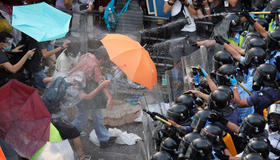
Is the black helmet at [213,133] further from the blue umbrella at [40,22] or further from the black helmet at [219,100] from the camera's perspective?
the blue umbrella at [40,22]

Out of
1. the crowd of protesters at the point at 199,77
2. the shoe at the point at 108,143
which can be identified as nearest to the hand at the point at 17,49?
the crowd of protesters at the point at 199,77

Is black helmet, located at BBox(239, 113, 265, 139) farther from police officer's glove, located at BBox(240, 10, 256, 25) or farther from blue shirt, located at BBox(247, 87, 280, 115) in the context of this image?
police officer's glove, located at BBox(240, 10, 256, 25)

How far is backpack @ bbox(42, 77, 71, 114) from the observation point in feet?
21.8

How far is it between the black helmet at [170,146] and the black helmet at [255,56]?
1.69m

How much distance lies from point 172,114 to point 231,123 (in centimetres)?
88

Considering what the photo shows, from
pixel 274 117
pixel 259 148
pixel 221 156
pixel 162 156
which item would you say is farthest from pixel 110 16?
pixel 259 148

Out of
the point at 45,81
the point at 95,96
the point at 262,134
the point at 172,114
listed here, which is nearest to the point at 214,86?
the point at 172,114

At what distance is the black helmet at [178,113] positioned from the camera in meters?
6.16

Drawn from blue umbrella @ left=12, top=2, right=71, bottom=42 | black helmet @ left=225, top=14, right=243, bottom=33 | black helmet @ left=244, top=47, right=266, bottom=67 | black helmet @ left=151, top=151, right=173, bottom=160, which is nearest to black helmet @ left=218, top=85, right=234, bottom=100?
black helmet @ left=244, top=47, right=266, bottom=67

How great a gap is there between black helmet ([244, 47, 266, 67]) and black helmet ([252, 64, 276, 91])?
1.16 ft

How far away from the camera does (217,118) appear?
18.5ft

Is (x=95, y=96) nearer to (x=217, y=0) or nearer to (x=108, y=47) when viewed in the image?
(x=108, y=47)

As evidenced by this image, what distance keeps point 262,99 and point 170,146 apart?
1.37 m

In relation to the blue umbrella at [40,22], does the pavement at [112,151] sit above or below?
below
